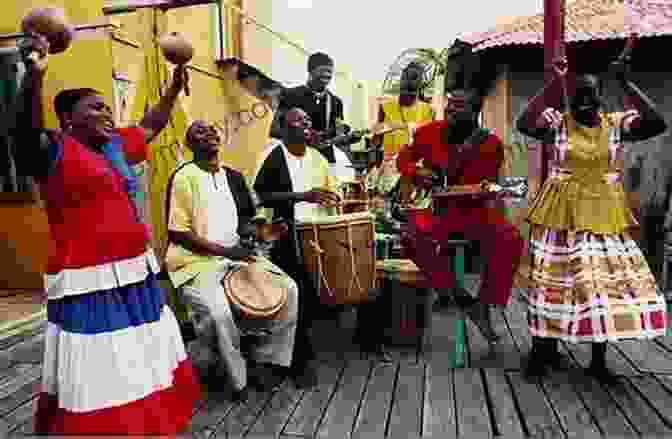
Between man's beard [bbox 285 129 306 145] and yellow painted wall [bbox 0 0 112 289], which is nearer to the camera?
man's beard [bbox 285 129 306 145]

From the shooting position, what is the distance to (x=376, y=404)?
10.9 feet

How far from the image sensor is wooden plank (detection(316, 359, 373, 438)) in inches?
119

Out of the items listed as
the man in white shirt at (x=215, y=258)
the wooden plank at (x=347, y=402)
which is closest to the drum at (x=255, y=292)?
the man in white shirt at (x=215, y=258)

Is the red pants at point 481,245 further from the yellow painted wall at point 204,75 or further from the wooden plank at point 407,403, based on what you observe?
the yellow painted wall at point 204,75

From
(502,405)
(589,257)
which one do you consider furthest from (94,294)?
(589,257)

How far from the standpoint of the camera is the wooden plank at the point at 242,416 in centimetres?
303

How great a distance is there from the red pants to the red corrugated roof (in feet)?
9.61

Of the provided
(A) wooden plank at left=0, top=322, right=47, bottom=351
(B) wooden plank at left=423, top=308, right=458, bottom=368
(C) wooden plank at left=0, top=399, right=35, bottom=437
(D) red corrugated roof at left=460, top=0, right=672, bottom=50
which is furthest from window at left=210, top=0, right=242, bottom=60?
(C) wooden plank at left=0, top=399, right=35, bottom=437

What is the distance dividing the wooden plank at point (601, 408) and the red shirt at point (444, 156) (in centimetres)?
143

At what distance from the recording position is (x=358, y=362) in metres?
4.09

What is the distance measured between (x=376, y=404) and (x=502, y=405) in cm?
71

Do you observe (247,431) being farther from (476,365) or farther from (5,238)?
(5,238)

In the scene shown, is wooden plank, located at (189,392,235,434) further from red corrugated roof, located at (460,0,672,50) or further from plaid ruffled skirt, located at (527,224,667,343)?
red corrugated roof, located at (460,0,672,50)

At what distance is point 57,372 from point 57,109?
3.64 ft
